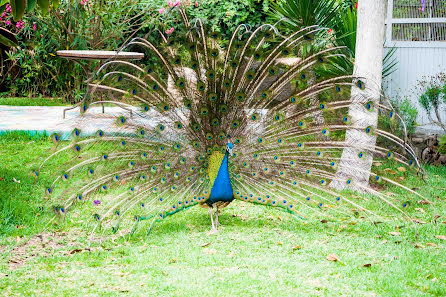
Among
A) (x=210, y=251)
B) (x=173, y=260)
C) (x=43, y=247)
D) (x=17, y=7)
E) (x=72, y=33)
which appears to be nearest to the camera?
(x=17, y=7)

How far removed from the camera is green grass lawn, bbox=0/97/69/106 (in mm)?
12433

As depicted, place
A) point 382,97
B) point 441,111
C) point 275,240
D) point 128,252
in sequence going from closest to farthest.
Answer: point 128,252 → point 275,240 → point 382,97 → point 441,111

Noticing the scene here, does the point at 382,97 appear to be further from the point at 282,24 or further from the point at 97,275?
the point at 282,24

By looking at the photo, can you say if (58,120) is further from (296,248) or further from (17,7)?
(17,7)

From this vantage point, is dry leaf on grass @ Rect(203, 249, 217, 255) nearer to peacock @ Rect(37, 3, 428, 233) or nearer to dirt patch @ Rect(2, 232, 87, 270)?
peacock @ Rect(37, 3, 428, 233)

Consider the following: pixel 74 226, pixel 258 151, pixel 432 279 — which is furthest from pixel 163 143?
pixel 432 279

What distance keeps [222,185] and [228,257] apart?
71 centimetres

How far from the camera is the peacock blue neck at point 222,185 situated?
525cm

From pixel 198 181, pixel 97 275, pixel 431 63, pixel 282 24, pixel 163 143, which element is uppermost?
pixel 282 24

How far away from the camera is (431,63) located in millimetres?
9547

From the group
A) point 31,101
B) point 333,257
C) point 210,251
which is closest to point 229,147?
point 210,251

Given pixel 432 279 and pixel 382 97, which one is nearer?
pixel 432 279

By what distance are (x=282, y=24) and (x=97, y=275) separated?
21.6 feet

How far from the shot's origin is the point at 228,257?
4836 millimetres
